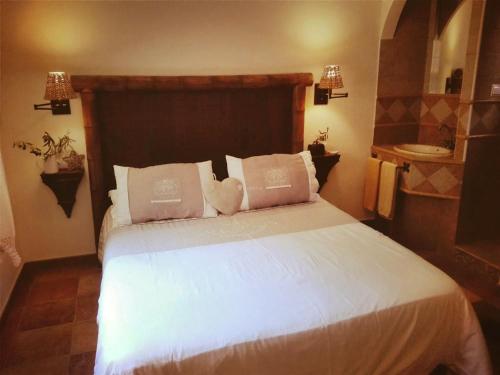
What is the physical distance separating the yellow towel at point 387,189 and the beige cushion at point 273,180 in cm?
81

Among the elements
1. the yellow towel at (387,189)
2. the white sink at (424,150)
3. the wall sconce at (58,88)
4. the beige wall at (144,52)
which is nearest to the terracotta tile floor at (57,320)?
the beige wall at (144,52)

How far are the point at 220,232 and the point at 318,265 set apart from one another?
2.24 ft

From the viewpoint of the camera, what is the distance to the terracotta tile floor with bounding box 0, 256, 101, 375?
7.06 feet

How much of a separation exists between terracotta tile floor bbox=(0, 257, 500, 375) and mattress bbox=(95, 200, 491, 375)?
55cm

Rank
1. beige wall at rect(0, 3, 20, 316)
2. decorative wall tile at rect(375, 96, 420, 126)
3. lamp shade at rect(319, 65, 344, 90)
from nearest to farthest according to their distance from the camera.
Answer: beige wall at rect(0, 3, 20, 316), lamp shade at rect(319, 65, 344, 90), decorative wall tile at rect(375, 96, 420, 126)

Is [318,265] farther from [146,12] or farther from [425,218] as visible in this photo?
[146,12]

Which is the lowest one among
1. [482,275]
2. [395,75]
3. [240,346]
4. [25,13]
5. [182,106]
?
[482,275]

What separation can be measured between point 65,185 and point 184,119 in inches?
37.9

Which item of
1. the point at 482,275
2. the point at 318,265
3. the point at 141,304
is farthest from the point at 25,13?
the point at 482,275

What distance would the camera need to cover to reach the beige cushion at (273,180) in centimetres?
278

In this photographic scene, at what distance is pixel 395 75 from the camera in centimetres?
355

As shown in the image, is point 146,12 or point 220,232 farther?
point 146,12

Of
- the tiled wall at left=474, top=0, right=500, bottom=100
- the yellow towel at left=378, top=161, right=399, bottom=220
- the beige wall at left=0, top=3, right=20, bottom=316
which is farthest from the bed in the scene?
the tiled wall at left=474, top=0, right=500, bottom=100

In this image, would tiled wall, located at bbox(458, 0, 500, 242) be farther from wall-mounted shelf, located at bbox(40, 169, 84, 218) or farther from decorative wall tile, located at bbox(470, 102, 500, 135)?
wall-mounted shelf, located at bbox(40, 169, 84, 218)
